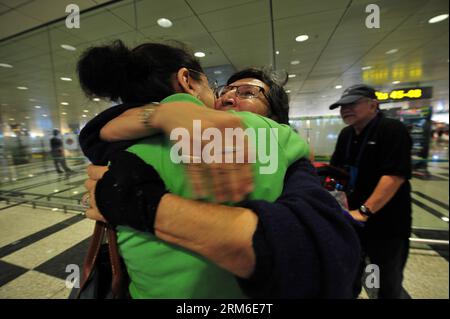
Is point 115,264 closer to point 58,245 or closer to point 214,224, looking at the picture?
point 214,224

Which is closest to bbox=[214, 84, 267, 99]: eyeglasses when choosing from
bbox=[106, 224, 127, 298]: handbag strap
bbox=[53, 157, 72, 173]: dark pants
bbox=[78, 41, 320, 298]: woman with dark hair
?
bbox=[78, 41, 320, 298]: woman with dark hair

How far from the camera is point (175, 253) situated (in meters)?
0.42

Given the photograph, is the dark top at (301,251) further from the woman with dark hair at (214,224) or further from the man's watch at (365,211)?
the man's watch at (365,211)

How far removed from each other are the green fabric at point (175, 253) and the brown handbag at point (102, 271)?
93 millimetres

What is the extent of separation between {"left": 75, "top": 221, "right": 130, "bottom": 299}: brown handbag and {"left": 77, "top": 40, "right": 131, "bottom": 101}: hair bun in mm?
417

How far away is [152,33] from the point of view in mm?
1458

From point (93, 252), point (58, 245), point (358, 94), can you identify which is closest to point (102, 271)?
point (93, 252)

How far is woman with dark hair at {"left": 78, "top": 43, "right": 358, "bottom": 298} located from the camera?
1.15ft

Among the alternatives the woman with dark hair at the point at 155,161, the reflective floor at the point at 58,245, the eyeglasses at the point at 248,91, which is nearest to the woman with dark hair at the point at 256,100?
the eyeglasses at the point at 248,91

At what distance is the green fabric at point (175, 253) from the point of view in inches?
16.7

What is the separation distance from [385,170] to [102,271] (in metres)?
1.49

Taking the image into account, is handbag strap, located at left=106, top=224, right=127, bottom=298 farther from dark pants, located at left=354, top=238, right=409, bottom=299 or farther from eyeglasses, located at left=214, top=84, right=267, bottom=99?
dark pants, located at left=354, top=238, right=409, bottom=299
